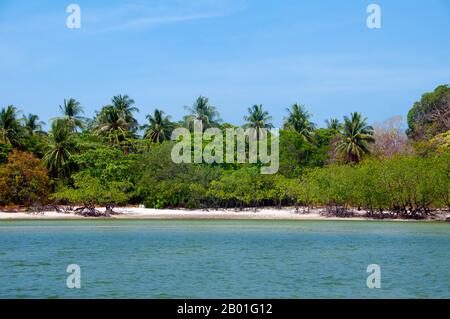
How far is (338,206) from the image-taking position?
4909 centimetres

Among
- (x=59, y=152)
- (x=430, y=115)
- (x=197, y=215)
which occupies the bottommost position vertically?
(x=197, y=215)

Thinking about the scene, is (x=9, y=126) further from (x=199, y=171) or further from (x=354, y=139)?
(x=354, y=139)

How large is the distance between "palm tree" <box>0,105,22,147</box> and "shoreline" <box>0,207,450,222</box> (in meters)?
6.91

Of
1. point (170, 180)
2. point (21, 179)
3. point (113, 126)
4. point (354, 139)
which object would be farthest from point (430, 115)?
point (21, 179)

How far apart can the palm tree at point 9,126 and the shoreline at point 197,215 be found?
6.91 m

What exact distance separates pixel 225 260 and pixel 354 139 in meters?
34.3

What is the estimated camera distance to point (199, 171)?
164 feet

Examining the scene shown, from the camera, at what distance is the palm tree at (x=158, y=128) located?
59250 mm

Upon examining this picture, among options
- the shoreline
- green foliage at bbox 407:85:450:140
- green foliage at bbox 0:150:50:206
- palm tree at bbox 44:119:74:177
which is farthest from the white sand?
green foliage at bbox 407:85:450:140

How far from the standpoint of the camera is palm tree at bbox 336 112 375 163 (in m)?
55.7

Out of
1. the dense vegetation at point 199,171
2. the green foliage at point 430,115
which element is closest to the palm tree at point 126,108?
the dense vegetation at point 199,171

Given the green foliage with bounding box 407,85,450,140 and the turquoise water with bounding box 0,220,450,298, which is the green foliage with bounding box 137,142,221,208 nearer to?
the turquoise water with bounding box 0,220,450,298

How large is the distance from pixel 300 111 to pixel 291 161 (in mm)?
10135
